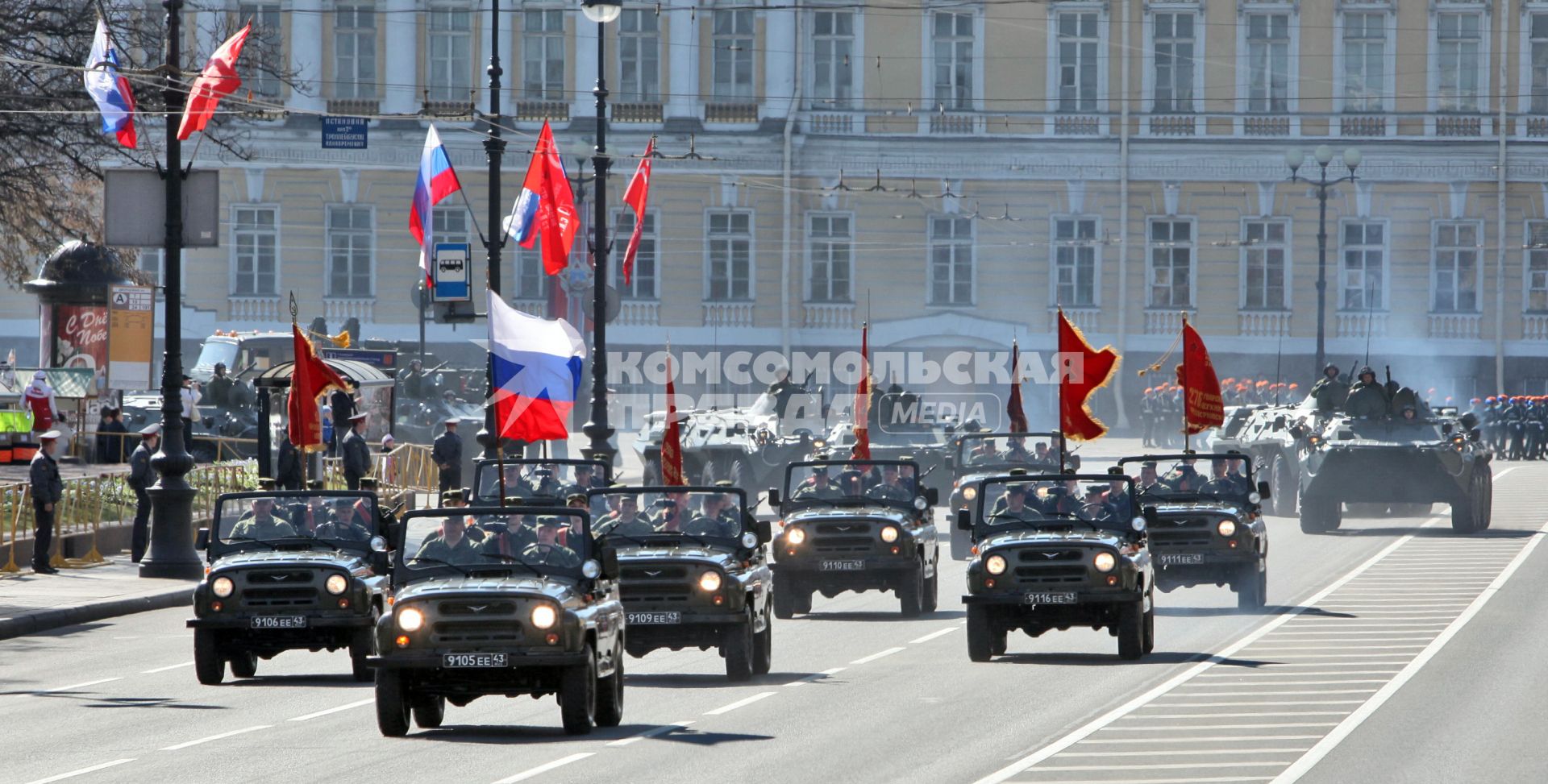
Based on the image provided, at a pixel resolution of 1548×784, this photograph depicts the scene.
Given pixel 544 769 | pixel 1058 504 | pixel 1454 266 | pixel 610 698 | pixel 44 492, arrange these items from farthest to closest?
pixel 1454 266
pixel 44 492
pixel 1058 504
pixel 610 698
pixel 544 769

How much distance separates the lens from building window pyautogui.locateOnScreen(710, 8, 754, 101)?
63.0 meters

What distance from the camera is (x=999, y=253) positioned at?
63.8 metres

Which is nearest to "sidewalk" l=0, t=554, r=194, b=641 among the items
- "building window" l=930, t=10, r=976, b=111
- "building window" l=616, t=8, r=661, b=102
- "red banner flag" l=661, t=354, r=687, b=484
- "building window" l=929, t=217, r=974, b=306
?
"red banner flag" l=661, t=354, r=687, b=484

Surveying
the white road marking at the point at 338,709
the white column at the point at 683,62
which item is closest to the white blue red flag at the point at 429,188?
the white road marking at the point at 338,709

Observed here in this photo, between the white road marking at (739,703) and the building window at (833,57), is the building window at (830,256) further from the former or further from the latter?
the white road marking at (739,703)

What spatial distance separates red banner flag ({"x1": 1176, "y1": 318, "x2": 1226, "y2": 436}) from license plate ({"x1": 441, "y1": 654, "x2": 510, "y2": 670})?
16.1 m

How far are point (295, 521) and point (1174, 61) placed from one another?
4756 cm

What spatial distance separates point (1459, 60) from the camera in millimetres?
64000

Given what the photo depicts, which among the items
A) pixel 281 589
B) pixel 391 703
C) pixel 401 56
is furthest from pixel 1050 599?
pixel 401 56

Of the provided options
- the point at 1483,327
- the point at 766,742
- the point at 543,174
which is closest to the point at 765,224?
the point at 1483,327

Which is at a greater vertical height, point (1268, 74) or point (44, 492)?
point (1268, 74)

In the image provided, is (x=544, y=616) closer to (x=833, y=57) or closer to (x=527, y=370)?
(x=527, y=370)

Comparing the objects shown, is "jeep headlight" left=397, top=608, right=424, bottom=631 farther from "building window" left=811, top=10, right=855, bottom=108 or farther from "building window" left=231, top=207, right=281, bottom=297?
"building window" left=231, top=207, right=281, bottom=297

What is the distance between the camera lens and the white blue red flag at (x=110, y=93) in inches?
1127
